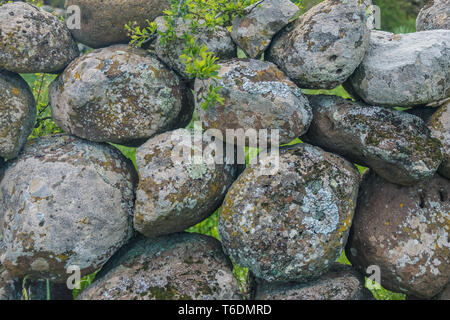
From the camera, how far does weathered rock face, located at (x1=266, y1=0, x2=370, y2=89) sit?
7.61 ft

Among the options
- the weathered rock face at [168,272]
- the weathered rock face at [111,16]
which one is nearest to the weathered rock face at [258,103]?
the weathered rock face at [111,16]

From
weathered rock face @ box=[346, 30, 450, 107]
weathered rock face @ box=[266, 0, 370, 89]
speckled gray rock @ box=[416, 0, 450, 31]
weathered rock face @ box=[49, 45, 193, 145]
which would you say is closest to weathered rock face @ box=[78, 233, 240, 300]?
weathered rock face @ box=[49, 45, 193, 145]

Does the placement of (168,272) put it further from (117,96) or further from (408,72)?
(408,72)

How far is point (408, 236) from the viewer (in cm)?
242

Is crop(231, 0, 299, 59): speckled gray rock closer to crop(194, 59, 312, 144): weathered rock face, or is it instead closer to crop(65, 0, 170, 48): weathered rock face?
crop(194, 59, 312, 144): weathered rock face

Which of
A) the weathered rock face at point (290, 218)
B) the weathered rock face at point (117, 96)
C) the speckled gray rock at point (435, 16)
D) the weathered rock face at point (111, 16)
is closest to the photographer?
the weathered rock face at point (290, 218)

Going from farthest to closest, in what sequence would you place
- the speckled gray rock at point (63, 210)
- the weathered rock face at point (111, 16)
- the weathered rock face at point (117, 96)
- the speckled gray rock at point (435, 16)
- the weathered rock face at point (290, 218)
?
1. the speckled gray rock at point (435, 16)
2. the weathered rock face at point (111, 16)
3. the weathered rock face at point (117, 96)
4. the speckled gray rock at point (63, 210)
5. the weathered rock face at point (290, 218)

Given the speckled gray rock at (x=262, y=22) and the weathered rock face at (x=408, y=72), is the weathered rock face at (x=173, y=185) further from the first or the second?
the weathered rock face at (x=408, y=72)

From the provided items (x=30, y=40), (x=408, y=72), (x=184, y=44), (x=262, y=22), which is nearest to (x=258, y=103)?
(x=262, y=22)

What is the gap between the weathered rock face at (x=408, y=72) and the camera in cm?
230

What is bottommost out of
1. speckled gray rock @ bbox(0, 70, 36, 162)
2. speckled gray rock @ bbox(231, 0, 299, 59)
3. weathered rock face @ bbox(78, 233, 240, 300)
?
weathered rock face @ bbox(78, 233, 240, 300)

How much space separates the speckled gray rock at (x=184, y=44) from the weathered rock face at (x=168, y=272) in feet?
3.81

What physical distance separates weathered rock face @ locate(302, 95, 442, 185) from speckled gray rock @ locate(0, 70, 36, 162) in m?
1.91
